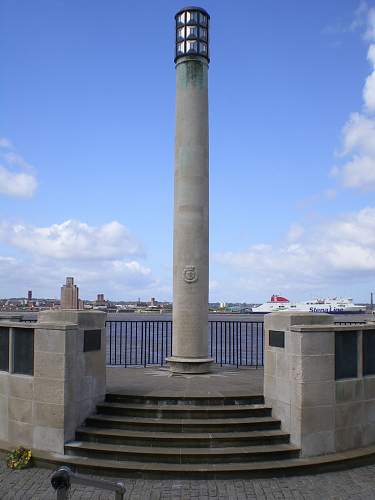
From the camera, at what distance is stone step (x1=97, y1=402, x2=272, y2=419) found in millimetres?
10344

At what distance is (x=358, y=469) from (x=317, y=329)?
2.58 m

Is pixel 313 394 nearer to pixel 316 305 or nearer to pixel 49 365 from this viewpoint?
pixel 49 365

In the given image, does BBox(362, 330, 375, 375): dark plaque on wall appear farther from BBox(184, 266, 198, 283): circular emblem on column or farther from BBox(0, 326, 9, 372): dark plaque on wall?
BBox(0, 326, 9, 372): dark plaque on wall

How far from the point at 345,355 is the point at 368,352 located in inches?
29.4

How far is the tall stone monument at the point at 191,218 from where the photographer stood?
15.1 m

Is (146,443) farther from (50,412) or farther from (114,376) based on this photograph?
(114,376)

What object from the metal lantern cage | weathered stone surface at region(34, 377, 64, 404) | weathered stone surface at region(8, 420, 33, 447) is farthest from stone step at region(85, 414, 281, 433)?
the metal lantern cage

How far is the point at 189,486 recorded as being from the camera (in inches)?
333

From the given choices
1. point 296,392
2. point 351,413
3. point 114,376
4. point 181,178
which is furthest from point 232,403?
point 181,178

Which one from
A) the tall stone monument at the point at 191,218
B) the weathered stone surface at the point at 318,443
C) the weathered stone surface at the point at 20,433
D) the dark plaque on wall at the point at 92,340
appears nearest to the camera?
the weathered stone surface at the point at 318,443

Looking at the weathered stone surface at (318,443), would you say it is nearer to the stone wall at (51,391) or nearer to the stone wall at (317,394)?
the stone wall at (317,394)

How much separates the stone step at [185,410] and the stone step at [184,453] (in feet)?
3.08

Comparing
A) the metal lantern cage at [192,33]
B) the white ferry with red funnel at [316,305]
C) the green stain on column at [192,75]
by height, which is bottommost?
the white ferry with red funnel at [316,305]

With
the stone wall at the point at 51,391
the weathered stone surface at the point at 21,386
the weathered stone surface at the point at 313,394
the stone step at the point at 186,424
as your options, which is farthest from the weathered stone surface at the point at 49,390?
the weathered stone surface at the point at 313,394
